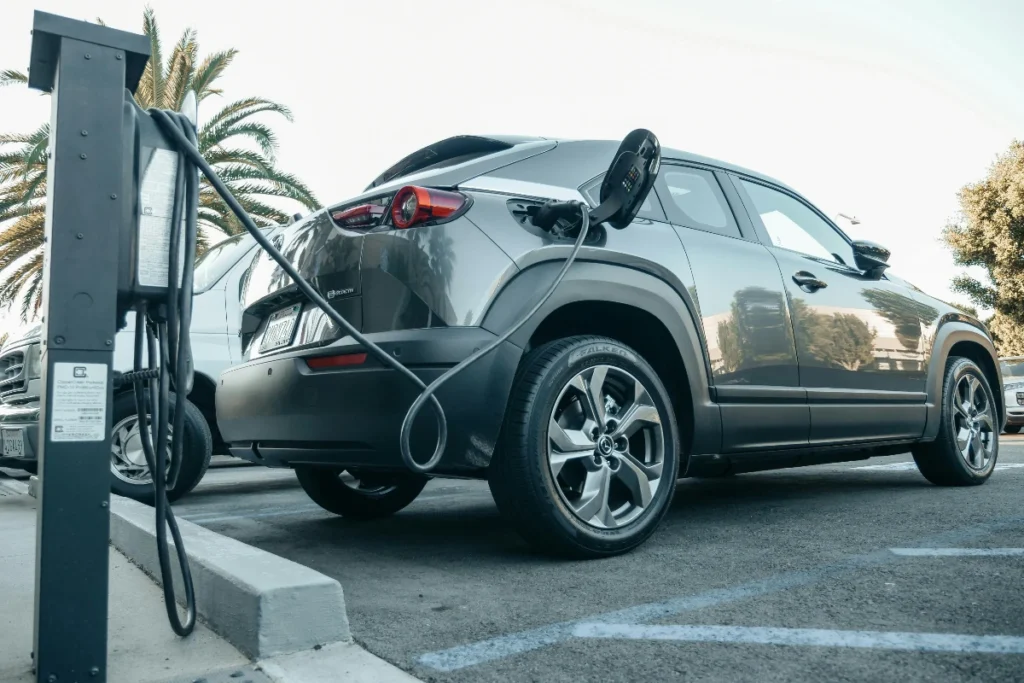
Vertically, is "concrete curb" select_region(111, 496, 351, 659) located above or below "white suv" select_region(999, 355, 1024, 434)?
above

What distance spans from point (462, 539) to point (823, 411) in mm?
1768

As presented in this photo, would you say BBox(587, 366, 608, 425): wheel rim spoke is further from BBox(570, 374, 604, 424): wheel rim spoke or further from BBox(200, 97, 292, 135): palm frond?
BBox(200, 97, 292, 135): palm frond

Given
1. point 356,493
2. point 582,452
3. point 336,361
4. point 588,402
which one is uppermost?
point 336,361

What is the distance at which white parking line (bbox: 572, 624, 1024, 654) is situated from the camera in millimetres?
2027

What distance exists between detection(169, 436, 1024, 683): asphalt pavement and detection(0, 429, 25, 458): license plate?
4.69 ft

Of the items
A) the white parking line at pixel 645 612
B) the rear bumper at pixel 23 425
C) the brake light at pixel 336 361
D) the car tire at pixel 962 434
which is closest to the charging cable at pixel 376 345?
the brake light at pixel 336 361

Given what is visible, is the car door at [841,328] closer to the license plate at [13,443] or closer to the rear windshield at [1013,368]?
the license plate at [13,443]

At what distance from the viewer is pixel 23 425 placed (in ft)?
16.8

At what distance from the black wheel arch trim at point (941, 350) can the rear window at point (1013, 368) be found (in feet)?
38.8

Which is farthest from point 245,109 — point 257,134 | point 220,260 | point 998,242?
point 998,242

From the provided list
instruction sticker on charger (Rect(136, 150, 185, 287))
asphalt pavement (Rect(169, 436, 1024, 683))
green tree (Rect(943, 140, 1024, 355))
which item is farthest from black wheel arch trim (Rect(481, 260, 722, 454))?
green tree (Rect(943, 140, 1024, 355))

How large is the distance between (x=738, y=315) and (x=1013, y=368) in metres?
14.8

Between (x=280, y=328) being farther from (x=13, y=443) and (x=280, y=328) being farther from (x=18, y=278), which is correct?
(x=18, y=278)

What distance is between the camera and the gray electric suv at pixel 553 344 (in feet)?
9.20
